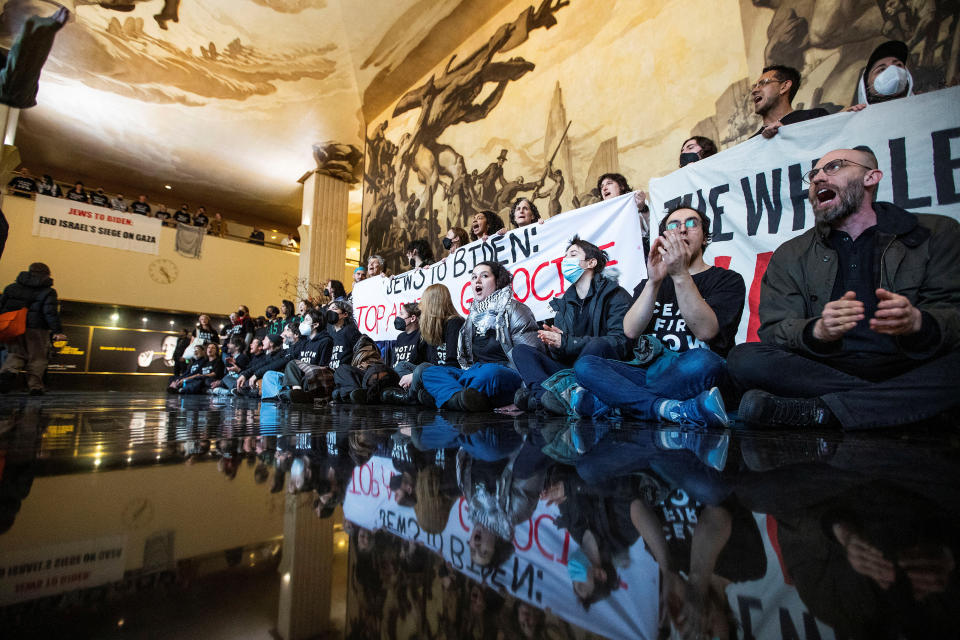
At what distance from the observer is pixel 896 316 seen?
4.50ft

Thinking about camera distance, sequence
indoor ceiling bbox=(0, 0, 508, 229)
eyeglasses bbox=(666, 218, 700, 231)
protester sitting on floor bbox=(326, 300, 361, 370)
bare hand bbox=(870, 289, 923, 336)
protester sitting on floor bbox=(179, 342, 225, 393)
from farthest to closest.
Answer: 1. indoor ceiling bbox=(0, 0, 508, 229)
2. protester sitting on floor bbox=(179, 342, 225, 393)
3. protester sitting on floor bbox=(326, 300, 361, 370)
4. eyeglasses bbox=(666, 218, 700, 231)
5. bare hand bbox=(870, 289, 923, 336)

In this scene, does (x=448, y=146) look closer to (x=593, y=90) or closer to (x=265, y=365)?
(x=593, y=90)

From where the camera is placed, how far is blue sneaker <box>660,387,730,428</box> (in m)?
1.52

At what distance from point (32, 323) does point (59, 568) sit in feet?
22.6

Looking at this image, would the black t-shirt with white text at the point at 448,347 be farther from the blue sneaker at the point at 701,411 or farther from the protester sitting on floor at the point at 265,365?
the protester sitting on floor at the point at 265,365

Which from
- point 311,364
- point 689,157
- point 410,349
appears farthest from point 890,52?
point 311,364

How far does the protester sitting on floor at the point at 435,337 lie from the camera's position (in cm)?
340

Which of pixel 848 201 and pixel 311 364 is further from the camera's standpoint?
pixel 311 364

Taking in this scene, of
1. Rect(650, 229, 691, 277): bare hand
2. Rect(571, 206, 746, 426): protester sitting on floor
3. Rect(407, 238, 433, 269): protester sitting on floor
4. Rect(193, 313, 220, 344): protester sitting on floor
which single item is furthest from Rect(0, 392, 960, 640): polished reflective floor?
Rect(193, 313, 220, 344): protester sitting on floor

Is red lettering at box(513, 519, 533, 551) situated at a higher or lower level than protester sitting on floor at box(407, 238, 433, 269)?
lower

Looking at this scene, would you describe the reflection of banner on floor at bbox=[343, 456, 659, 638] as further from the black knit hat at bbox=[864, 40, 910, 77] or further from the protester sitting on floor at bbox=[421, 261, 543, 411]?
the black knit hat at bbox=[864, 40, 910, 77]

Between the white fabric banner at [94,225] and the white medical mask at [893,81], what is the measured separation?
1390 cm

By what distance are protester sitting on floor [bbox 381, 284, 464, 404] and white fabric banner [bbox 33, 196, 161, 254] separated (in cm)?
1134

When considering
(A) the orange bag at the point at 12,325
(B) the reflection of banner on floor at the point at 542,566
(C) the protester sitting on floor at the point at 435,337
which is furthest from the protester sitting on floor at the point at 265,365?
(B) the reflection of banner on floor at the point at 542,566
